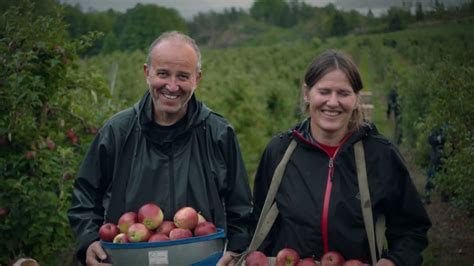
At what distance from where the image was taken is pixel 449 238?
Result: 302 inches

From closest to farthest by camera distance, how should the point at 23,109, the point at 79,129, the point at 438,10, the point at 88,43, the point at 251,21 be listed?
the point at 23,109 → the point at 88,43 → the point at 79,129 → the point at 438,10 → the point at 251,21

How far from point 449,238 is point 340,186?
15.7ft

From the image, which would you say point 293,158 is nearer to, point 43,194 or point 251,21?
point 43,194

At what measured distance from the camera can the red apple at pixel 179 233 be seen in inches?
121

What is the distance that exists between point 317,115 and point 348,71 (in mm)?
223

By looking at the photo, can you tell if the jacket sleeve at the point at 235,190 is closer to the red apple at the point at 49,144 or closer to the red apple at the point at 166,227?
the red apple at the point at 166,227

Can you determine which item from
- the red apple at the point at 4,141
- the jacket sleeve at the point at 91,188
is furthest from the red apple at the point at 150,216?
the red apple at the point at 4,141

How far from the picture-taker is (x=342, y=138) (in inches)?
130

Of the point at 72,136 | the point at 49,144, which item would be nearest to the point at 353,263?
the point at 49,144

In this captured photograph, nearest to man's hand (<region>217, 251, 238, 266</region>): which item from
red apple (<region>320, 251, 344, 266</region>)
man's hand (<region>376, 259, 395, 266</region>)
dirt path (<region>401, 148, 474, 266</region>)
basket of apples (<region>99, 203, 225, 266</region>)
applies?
basket of apples (<region>99, 203, 225, 266</region>)

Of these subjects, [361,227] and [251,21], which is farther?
[251,21]

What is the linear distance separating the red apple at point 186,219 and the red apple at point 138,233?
0.13m

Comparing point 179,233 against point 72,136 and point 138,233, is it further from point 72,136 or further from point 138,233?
point 72,136

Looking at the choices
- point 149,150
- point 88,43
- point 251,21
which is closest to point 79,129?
point 88,43
